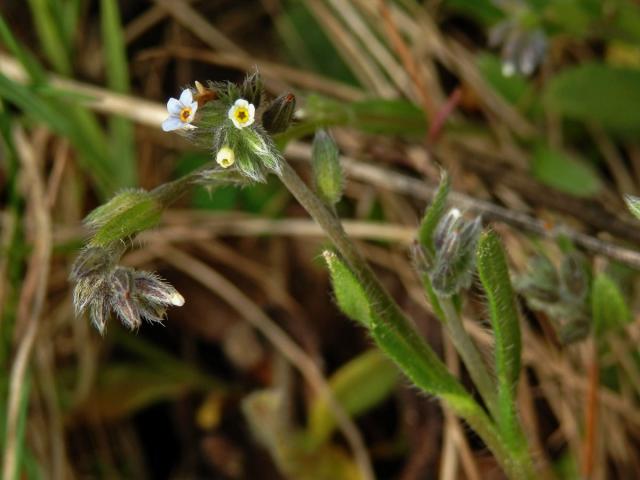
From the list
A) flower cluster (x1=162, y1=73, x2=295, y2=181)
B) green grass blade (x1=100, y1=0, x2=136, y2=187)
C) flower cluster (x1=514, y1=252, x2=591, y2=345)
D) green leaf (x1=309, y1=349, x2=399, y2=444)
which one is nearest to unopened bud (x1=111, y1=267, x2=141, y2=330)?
flower cluster (x1=162, y1=73, x2=295, y2=181)

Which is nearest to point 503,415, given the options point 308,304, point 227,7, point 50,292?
point 308,304

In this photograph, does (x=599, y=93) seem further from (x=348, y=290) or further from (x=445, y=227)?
(x=348, y=290)

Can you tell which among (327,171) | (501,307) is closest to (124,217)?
(327,171)

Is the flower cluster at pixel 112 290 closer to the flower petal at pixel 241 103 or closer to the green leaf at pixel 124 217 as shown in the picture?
the green leaf at pixel 124 217

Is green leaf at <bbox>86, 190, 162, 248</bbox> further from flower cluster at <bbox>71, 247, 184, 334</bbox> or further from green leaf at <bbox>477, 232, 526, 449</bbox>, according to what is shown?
green leaf at <bbox>477, 232, 526, 449</bbox>

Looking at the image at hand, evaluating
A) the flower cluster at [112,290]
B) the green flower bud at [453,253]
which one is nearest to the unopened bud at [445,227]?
the green flower bud at [453,253]
